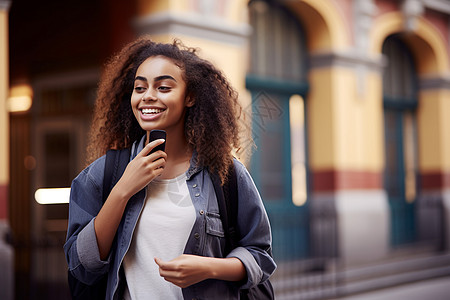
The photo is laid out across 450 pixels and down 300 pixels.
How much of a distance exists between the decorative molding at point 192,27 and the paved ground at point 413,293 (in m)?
4.05

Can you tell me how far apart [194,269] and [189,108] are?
2.11 ft

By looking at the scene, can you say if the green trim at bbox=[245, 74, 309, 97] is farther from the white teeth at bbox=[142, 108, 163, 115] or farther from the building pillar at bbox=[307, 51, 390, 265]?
the white teeth at bbox=[142, 108, 163, 115]

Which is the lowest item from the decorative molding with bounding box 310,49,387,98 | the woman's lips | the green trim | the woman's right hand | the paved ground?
the paved ground

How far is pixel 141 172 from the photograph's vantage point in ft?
6.75

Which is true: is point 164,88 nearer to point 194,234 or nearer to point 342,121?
point 194,234

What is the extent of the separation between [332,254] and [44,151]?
17.7 ft

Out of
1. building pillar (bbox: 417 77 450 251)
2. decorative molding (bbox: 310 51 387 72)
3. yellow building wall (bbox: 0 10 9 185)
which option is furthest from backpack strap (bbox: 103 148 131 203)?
building pillar (bbox: 417 77 450 251)

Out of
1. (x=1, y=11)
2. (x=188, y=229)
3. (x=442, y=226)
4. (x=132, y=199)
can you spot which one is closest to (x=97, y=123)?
(x=132, y=199)

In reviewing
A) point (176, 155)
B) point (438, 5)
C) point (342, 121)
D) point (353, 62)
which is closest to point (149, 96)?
point (176, 155)

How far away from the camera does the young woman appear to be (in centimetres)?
206

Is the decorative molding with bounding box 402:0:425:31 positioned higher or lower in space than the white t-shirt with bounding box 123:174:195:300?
A: higher

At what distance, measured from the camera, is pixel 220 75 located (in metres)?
2.40

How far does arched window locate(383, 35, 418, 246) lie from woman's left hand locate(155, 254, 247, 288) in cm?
1188

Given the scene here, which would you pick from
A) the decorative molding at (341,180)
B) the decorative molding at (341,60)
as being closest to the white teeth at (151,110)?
the decorative molding at (341,180)
